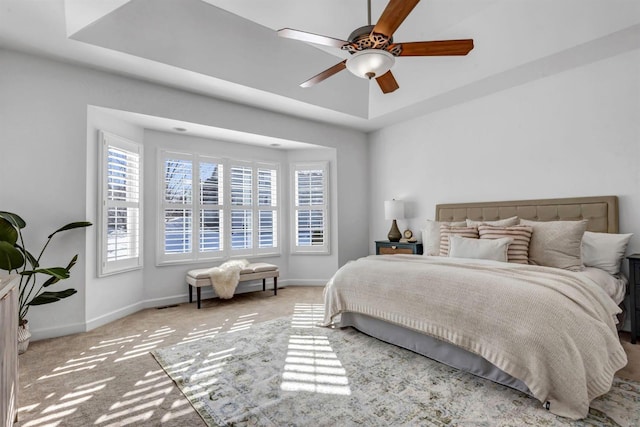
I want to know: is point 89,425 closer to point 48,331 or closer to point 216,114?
point 48,331

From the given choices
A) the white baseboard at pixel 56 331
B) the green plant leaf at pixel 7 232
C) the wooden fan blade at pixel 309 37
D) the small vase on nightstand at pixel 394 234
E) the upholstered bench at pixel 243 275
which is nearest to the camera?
the wooden fan blade at pixel 309 37

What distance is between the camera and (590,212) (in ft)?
11.2

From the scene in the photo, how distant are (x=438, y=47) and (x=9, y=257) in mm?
3675

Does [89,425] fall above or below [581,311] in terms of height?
below

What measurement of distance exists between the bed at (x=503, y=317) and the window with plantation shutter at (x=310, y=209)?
7.85 ft

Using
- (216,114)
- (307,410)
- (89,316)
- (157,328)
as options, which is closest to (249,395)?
(307,410)

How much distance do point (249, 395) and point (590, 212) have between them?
368 cm

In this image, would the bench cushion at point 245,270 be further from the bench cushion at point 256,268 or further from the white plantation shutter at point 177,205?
the white plantation shutter at point 177,205

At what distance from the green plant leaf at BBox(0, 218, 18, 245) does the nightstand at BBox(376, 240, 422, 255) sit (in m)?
4.29

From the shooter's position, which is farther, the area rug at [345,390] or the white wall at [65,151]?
the white wall at [65,151]

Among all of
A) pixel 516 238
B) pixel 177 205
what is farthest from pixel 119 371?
pixel 516 238

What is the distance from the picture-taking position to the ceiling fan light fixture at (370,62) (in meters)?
2.39

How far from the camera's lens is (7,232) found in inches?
107

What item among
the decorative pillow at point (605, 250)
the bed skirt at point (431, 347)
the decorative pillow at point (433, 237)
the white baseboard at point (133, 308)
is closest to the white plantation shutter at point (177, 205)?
the white baseboard at point (133, 308)
